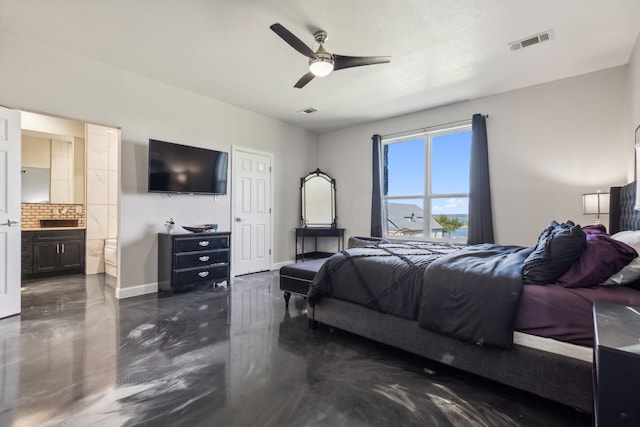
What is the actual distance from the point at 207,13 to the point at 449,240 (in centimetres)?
442

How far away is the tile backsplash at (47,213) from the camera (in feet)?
17.0

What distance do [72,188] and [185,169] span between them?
9.65 ft

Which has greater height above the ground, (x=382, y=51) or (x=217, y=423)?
(x=382, y=51)

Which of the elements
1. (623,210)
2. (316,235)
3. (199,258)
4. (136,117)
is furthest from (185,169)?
(623,210)

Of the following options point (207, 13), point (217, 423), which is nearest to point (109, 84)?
point (207, 13)

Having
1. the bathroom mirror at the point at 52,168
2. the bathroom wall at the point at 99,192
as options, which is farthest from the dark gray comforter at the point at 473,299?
the bathroom mirror at the point at 52,168

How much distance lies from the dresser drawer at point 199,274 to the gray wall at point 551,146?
4061 mm

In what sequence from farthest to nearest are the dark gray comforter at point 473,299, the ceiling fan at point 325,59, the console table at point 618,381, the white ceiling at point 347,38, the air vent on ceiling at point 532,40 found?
1. the air vent on ceiling at point 532,40
2. the ceiling fan at point 325,59
3. the white ceiling at point 347,38
4. the dark gray comforter at point 473,299
5. the console table at point 618,381

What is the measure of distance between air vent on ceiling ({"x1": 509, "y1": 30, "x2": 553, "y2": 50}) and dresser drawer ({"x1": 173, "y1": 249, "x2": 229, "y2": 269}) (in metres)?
4.32

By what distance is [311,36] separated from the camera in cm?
299

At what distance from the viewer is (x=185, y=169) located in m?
4.30

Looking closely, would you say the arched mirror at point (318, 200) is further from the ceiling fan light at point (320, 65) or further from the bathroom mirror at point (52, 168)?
the bathroom mirror at point (52, 168)

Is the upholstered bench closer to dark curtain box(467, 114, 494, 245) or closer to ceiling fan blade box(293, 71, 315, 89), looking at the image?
ceiling fan blade box(293, 71, 315, 89)

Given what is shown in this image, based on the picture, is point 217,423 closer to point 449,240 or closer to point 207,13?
point 207,13
